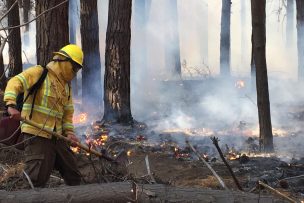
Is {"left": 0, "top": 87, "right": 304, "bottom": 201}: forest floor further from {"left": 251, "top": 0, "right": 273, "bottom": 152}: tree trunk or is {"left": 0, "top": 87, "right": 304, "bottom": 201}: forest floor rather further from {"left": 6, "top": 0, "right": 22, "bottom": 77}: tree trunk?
{"left": 6, "top": 0, "right": 22, "bottom": 77}: tree trunk

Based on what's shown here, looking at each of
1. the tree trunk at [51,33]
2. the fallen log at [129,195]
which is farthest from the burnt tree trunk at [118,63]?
the fallen log at [129,195]

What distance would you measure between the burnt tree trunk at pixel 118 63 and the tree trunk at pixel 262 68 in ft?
13.2

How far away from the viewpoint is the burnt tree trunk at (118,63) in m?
12.0

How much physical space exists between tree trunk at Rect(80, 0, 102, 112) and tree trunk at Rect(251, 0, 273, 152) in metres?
6.66

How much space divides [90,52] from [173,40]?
1595 centimetres

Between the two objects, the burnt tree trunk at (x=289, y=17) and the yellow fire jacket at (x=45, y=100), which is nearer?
the yellow fire jacket at (x=45, y=100)

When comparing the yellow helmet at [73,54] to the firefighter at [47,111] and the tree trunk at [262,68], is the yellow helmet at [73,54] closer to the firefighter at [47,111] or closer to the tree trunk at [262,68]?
the firefighter at [47,111]

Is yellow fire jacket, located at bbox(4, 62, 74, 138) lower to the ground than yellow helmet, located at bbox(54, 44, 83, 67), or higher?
lower

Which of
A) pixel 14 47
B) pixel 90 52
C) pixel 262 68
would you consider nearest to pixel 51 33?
pixel 262 68

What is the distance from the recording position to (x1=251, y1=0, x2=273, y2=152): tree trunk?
8.88 metres

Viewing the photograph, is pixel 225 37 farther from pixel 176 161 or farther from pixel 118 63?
pixel 176 161

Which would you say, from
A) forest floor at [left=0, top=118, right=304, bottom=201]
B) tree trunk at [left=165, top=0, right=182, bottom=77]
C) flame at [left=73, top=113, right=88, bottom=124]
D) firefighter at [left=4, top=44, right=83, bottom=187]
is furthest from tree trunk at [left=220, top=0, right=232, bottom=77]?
firefighter at [left=4, top=44, right=83, bottom=187]

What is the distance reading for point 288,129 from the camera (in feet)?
40.3

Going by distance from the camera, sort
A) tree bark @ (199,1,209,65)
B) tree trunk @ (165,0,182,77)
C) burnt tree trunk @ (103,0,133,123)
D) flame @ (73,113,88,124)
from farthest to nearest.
Result: tree bark @ (199,1,209,65) < tree trunk @ (165,0,182,77) < flame @ (73,113,88,124) < burnt tree trunk @ (103,0,133,123)
